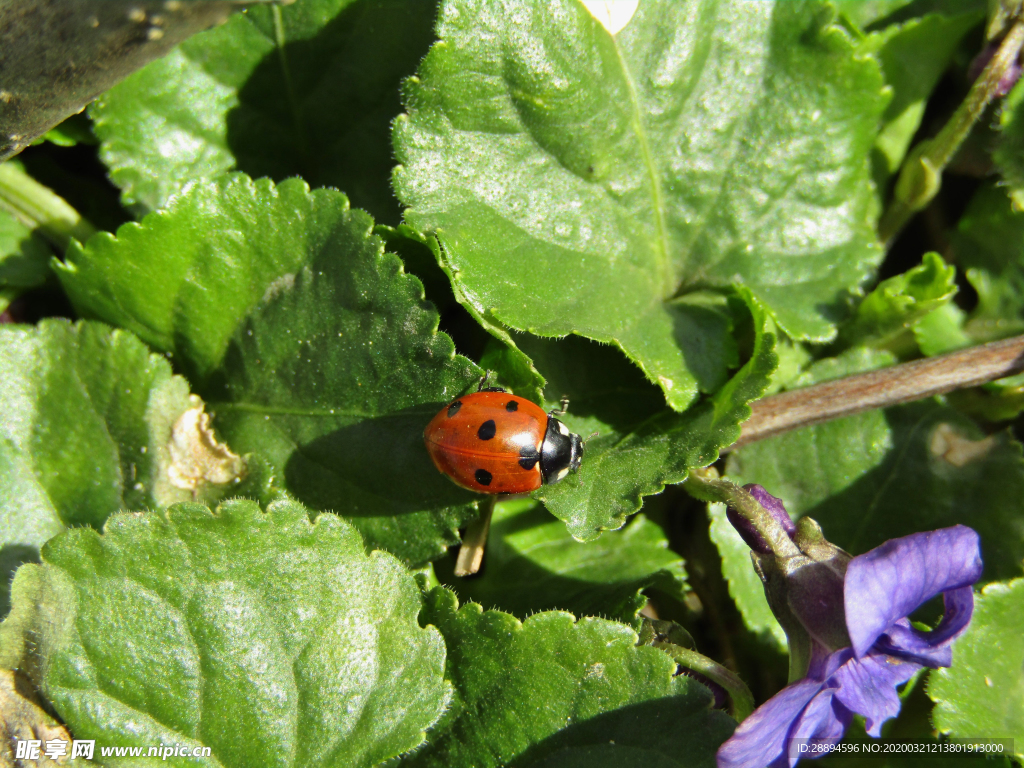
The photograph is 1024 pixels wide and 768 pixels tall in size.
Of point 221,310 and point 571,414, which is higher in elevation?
point 221,310

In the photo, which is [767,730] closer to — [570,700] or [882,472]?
[570,700]

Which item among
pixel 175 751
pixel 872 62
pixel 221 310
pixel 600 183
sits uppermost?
pixel 872 62

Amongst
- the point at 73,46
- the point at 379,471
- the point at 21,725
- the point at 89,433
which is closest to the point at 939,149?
the point at 379,471

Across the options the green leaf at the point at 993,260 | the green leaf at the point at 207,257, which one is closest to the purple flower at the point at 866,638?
the green leaf at the point at 993,260

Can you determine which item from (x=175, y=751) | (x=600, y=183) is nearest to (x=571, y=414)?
(x=600, y=183)

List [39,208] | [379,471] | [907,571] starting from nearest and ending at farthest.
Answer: [907,571] < [379,471] < [39,208]

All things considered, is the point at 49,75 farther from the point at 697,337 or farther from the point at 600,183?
the point at 697,337
